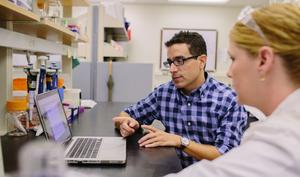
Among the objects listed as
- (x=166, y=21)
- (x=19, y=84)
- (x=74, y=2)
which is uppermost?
(x=166, y=21)

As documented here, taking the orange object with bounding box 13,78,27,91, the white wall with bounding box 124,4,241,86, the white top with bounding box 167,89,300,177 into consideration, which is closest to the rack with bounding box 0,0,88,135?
the orange object with bounding box 13,78,27,91

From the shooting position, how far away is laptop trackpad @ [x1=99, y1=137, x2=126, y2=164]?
1.06 meters

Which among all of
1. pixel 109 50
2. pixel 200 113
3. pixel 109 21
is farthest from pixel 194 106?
pixel 109 50

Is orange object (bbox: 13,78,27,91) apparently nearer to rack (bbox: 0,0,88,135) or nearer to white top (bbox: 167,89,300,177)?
rack (bbox: 0,0,88,135)

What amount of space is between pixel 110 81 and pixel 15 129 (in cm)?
A: 175

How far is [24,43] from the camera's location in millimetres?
1450

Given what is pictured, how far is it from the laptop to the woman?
48 cm

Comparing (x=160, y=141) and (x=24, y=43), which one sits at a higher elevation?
(x=24, y=43)

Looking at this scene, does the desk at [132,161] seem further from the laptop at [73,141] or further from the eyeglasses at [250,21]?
the eyeglasses at [250,21]

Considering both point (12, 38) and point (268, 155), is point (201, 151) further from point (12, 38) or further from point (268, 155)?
point (12, 38)

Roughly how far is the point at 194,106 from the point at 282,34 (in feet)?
3.07

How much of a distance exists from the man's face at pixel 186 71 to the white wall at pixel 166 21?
4116 mm

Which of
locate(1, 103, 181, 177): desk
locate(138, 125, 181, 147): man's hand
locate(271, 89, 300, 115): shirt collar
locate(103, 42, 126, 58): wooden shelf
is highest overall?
locate(103, 42, 126, 58): wooden shelf

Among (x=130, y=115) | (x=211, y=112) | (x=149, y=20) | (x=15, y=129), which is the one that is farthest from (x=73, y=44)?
(x=149, y=20)
